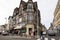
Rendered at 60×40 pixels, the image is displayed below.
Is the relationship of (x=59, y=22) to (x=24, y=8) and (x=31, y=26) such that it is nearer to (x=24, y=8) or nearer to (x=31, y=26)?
(x=24, y=8)

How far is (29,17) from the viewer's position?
62469mm

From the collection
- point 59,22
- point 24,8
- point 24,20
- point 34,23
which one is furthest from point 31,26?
point 59,22

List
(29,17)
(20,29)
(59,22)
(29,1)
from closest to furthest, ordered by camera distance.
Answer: (20,29) → (29,17) → (29,1) → (59,22)

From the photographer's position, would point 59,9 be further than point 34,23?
Yes

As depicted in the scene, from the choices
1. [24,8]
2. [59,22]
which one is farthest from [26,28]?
[59,22]

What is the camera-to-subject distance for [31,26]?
59375 mm

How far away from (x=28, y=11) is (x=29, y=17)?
2.54 m

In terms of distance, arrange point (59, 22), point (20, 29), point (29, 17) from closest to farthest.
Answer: point (20, 29) → point (29, 17) → point (59, 22)

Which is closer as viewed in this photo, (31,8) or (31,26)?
(31,26)

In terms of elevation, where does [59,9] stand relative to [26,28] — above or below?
above

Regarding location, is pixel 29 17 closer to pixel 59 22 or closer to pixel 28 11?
pixel 28 11

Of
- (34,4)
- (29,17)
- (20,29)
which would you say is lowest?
(20,29)

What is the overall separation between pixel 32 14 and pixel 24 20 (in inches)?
114

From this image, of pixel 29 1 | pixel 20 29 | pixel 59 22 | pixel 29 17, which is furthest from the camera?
pixel 59 22
